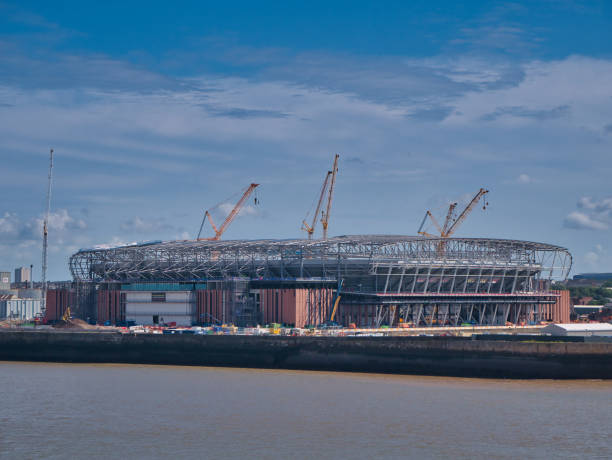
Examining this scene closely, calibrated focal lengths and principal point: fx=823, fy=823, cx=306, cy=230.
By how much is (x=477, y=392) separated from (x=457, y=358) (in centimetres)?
1078

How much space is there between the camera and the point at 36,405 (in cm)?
4741

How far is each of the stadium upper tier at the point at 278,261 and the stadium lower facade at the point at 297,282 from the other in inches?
5.3

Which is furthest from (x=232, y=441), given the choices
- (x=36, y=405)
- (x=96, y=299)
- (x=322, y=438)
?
(x=96, y=299)

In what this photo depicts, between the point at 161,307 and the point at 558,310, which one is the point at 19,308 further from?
the point at 558,310

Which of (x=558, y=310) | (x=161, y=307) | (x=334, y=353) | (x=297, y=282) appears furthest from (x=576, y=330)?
(x=161, y=307)

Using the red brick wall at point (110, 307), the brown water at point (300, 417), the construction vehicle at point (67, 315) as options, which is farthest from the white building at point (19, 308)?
the brown water at point (300, 417)

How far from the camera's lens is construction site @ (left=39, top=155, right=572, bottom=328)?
96438mm

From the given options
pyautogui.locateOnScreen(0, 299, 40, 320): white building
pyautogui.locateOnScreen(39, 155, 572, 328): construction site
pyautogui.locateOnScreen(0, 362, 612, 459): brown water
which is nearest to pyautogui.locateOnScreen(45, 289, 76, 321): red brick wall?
pyautogui.locateOnScreen(39, 155, 572, 328): construction site

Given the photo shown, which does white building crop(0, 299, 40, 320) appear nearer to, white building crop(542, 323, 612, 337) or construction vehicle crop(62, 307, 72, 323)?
construction vehicle crop(62, 307, 72, 323)

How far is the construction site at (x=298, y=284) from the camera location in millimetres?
96438

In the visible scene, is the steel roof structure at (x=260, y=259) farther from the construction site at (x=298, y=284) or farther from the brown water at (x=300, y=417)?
the brown water at (x=300, y=417)

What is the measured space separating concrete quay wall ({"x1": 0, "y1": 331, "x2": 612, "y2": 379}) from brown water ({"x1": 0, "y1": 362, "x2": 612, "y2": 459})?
251cm

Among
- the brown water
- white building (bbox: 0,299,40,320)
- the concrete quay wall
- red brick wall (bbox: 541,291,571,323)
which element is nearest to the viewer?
the brown water

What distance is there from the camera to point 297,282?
98.5 meters
